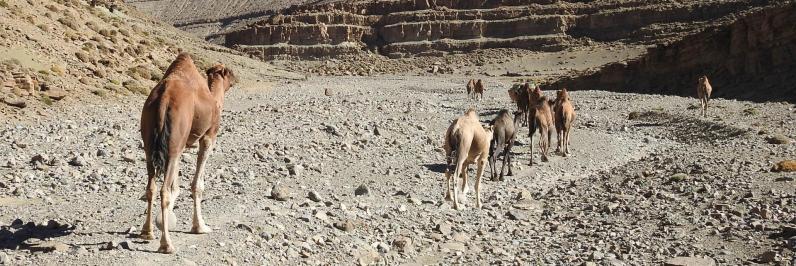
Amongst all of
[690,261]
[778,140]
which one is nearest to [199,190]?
[690,261]

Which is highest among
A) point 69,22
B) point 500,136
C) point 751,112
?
point 69,22

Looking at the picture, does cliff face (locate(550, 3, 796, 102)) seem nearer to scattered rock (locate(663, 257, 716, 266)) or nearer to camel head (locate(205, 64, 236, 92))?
scattered rock (locate(663, 257, 716, 266))

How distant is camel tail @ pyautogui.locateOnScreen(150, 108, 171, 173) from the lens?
7758 mm

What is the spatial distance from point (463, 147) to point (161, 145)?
6076 mm

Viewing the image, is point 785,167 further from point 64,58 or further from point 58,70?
point 64,58

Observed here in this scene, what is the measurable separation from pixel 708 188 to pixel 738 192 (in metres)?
0.57

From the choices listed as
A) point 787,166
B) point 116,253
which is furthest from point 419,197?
point 787,166

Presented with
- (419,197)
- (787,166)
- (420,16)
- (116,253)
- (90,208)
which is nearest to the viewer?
(116,253)

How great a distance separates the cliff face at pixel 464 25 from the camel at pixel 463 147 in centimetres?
10481

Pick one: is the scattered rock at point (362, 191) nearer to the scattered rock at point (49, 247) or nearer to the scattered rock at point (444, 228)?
the scattered rock at point (444, 228)

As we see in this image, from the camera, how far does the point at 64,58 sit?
32.3 m

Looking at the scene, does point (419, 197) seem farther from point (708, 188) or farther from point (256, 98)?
point (256, 98)

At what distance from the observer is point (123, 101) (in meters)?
29.3

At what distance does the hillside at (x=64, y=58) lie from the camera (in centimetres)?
2564
